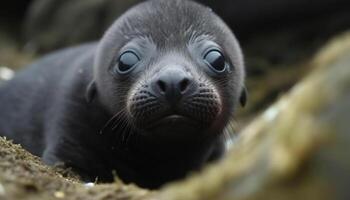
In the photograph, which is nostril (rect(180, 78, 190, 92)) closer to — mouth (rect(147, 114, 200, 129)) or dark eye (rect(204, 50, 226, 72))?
mouth (rect(147, 114, 200, 129))

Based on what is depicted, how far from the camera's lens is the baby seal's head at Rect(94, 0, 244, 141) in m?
5.62

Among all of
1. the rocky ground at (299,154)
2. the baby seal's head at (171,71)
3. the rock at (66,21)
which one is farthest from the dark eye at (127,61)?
the rock at (66,21)

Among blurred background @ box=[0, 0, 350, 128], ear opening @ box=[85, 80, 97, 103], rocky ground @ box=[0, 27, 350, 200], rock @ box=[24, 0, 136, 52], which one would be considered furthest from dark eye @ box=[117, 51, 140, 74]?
rock @ box=[24, 0, 136, 52]

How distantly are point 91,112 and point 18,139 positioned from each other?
118 centimetres

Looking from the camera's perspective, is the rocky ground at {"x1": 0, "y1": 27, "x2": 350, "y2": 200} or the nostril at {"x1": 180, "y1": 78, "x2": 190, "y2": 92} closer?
the rocky ground at {"x1": 0, "y1": 27, "x2": 350, "y2": 200}

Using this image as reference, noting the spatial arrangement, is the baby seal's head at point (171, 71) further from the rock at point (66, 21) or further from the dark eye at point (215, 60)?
the rock at point (66, 21)

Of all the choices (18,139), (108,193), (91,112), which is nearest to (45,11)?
(18,139)

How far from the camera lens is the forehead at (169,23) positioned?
632 centimetres

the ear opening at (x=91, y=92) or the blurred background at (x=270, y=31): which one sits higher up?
the blurred background at (x=270, y=31)

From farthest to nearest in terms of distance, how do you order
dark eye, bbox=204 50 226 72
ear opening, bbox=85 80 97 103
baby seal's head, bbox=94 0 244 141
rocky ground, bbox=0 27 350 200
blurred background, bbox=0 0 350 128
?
blurred background, bbox=0 0 350 128 → ear opening, bbox=85 80 97 103 → dark eye, bbox=204 50 226 72 → baby seal's head, bbox=94 0 244 141 → rocky ground, bbox=0 27 350 200

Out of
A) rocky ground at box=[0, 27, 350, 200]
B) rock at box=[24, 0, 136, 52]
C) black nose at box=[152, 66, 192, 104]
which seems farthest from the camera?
rock at box=[24, 0, 136, 52]

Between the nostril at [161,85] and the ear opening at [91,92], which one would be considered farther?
the ear opening at [91,92]

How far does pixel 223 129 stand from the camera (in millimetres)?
6598

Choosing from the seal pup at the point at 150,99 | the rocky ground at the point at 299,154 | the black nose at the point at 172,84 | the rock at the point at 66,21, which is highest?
the rock at the point at 66,21
